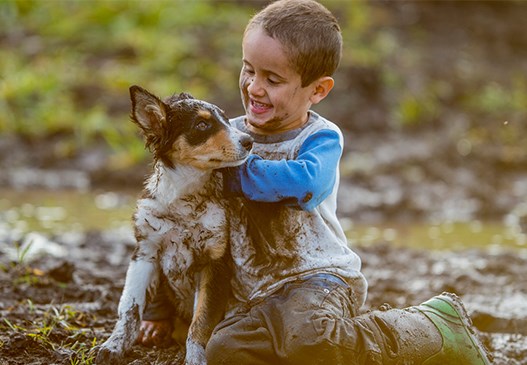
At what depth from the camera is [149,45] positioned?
15273 millimetres

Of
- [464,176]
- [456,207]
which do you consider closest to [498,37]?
[464,176]

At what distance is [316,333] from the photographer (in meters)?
3.81

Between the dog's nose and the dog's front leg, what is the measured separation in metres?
0.73

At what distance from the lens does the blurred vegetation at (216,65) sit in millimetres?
13312

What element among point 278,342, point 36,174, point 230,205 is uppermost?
point 230,205

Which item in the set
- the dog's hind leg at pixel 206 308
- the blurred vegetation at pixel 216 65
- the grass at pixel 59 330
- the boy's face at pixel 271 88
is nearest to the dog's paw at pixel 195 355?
the dog's hind leg at pixel 206 308

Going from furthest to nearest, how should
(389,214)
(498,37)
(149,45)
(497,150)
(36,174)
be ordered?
(498,37) → (149,45) → (497,150) → (36,174) → (389,214)

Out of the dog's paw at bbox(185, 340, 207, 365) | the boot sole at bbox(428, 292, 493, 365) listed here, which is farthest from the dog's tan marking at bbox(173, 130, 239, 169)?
the boot sole at bbox(428, 292, 493, 365)

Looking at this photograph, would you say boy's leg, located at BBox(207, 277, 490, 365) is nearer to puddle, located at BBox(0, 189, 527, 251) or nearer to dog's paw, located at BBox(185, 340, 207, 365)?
dog's paw, located at BBox(185, 340, 207, 365)

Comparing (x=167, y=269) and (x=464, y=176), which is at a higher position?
(x=167, y=269)

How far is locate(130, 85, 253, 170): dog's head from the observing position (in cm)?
389

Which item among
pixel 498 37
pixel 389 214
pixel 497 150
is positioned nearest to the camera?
pixel 389 214

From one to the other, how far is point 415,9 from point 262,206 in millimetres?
15197

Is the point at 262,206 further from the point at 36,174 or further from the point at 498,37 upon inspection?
the point at 498,37
